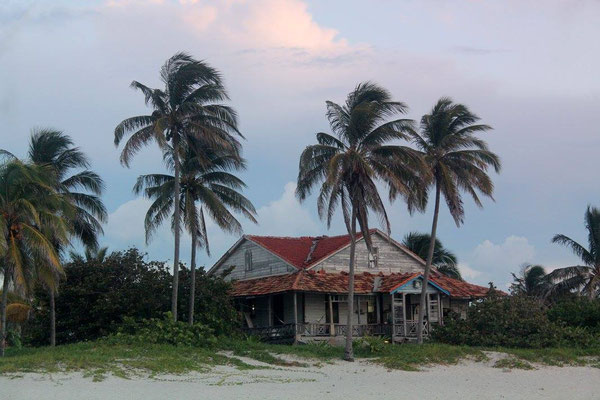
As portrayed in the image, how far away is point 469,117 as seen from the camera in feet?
116

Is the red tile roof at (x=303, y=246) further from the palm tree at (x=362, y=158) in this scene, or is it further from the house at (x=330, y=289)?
the palm tree at (x=362, y=158)

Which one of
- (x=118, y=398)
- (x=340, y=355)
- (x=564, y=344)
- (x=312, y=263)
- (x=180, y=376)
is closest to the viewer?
(x=118, y=398)

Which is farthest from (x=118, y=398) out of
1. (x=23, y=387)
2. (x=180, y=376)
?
(x=180, y=376)

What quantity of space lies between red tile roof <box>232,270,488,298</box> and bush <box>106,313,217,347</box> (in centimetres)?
612

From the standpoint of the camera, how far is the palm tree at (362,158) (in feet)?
96.0

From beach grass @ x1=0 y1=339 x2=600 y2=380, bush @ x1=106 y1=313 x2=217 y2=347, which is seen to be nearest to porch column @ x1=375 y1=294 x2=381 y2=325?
beach grass @ x1=0 y1=339 x2=600 y2=380

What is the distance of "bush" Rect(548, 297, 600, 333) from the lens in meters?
37.4

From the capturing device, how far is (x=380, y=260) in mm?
43062

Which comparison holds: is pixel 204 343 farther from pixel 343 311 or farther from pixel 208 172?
pixel 343 311

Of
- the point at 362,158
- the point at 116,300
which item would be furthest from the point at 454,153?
the point at 116,300

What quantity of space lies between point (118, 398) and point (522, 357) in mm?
17515

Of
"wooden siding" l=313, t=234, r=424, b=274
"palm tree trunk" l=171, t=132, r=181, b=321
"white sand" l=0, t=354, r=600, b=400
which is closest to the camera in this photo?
"white sand" l=0, t=354, r=600, b=400

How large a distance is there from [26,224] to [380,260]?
21041mm

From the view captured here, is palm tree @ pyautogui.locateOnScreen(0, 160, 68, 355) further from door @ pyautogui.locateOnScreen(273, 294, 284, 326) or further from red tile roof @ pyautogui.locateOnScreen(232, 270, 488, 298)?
door @ pyautogui.locateOnScreen(273, 294, 284, 326)
